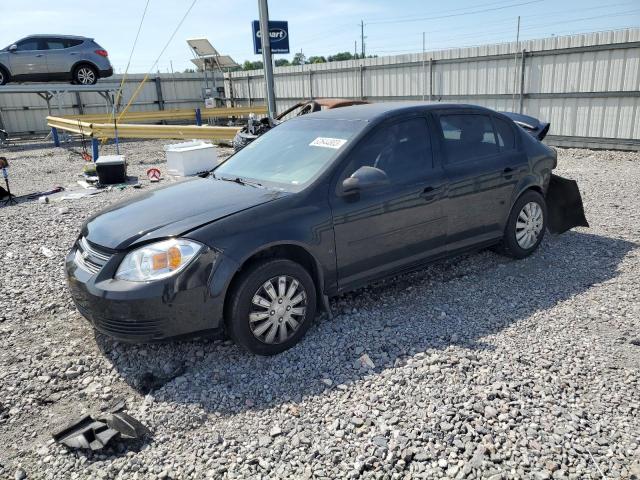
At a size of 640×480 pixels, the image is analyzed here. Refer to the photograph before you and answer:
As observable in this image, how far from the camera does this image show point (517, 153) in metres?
5.24

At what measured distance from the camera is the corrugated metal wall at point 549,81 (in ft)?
40.3

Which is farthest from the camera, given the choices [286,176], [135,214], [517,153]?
[517,153]

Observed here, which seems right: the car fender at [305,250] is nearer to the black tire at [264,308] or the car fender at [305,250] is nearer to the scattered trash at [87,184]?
the black tire at [264,308]

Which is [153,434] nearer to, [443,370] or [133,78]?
[443,370]

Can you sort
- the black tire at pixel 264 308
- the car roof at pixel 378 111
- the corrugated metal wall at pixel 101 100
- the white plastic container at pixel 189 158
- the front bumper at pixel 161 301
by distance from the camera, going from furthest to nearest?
the corrugated metal wall at pixel 101 100 < the white plastic container at pixel 189 158 < the car roof at pixel 378 111 < the black tire at pixel 264 308 < the front bumper at pixel 161 301

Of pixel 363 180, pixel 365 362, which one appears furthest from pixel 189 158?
pixel 365 362

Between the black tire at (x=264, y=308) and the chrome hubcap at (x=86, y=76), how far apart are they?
1884cm

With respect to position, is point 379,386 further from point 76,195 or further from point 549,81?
point 549,81

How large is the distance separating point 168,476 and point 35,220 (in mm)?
6106

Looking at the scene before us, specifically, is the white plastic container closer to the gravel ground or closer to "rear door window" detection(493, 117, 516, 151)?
the gravel ground

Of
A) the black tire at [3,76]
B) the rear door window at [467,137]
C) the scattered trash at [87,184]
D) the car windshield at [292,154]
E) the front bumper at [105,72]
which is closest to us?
the car windshield at [292,154]

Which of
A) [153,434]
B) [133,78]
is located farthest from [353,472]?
[133,78]

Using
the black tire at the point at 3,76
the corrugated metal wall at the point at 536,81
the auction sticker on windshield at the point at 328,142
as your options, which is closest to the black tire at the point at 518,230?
the auction sticker on windshield at the point at 328,142

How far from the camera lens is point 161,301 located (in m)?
3.22
